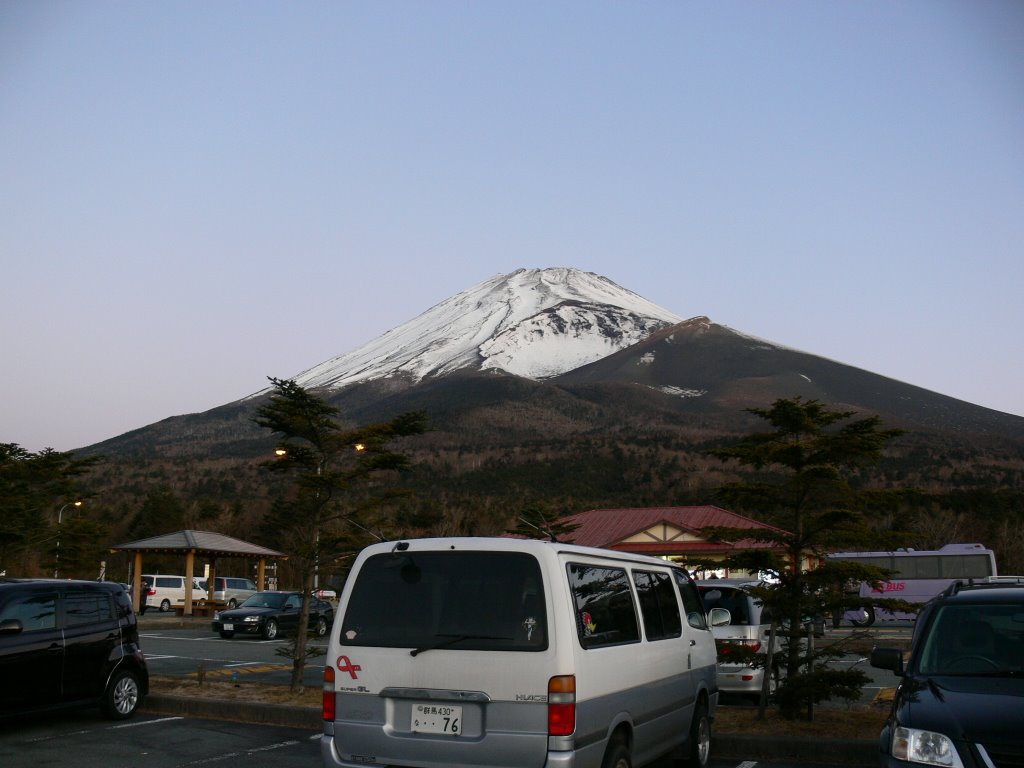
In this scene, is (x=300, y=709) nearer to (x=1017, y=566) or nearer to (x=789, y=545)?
(x=789, y=545)

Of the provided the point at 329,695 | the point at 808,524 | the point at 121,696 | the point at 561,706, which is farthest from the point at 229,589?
the point at 561,706

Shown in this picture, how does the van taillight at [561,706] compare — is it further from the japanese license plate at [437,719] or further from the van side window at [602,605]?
the japanese license plate at [437,719]

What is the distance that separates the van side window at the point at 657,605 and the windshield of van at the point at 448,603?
61.1 inches

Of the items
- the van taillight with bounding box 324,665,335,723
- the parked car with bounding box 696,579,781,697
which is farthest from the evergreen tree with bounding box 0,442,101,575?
the van taillight with bounding box 324,665,335,723

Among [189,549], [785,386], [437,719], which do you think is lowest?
[437,719]

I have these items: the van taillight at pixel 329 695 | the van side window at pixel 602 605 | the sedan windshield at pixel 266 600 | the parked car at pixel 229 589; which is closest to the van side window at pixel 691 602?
the van side window at pixel 602 605

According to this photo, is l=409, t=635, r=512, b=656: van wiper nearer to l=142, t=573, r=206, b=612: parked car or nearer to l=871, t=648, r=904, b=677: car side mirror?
l=871, t=648, r=904, b=677: car side mirror

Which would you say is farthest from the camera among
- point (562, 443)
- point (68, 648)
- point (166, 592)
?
point (562, 443)

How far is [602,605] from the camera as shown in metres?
6.29

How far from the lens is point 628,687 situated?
6348 millimetres

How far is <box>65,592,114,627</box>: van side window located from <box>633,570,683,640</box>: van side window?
5.96 meters

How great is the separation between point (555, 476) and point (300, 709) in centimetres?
8359

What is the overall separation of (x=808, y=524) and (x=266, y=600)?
2133 cm

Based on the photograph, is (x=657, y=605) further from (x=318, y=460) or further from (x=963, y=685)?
(x=318, y=460)
